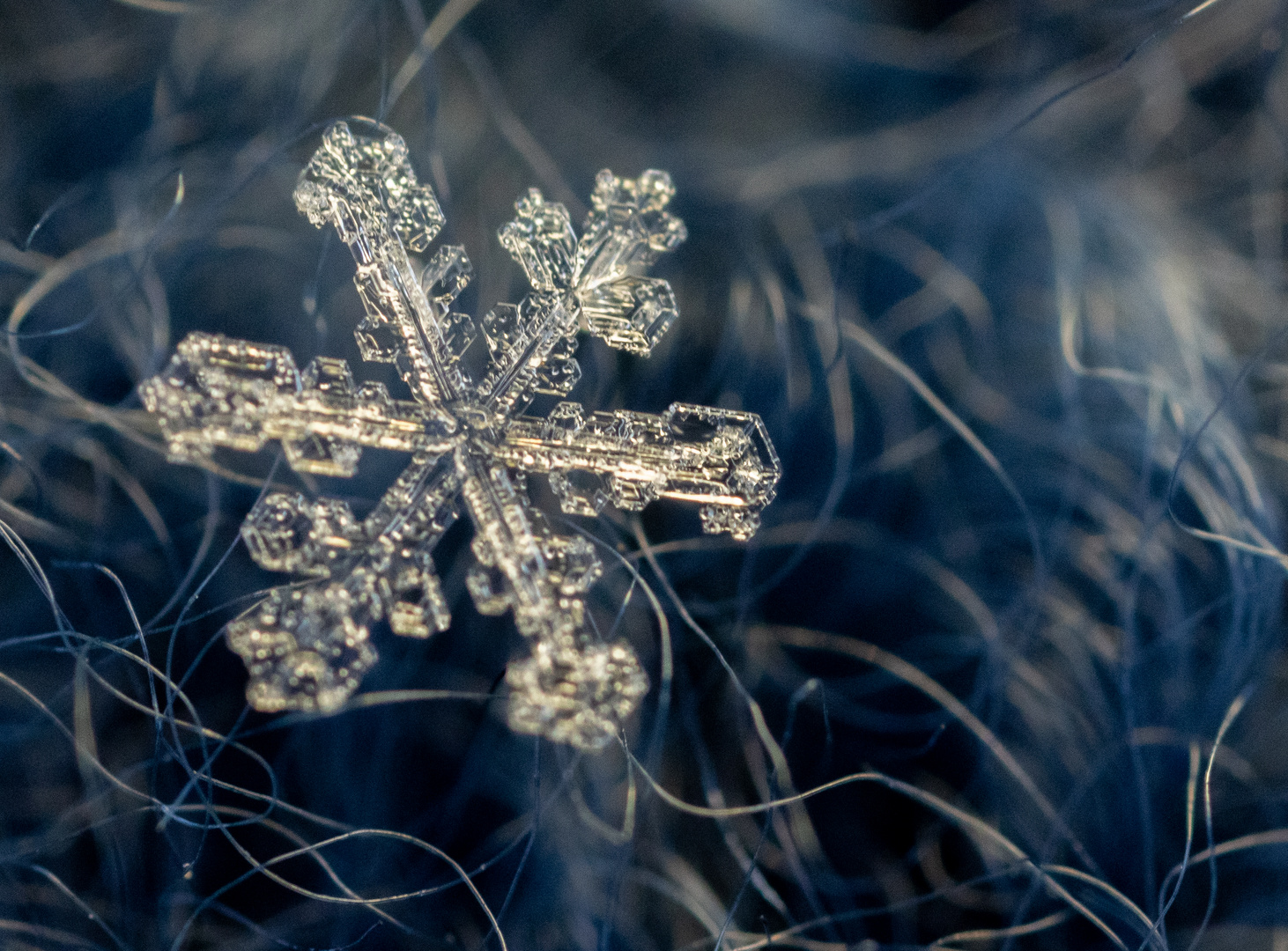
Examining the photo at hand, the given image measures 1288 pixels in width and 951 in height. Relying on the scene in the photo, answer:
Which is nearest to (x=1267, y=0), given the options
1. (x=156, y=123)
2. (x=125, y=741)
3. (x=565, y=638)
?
(x=565, y=638)

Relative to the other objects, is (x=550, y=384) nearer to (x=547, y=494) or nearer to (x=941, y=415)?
(x=547, y=494)

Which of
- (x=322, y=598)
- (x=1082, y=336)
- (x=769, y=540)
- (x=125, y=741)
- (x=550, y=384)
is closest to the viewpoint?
(x=322, y=598)

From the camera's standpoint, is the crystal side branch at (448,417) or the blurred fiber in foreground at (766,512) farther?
the blurred fiber in foreground at (766,512)

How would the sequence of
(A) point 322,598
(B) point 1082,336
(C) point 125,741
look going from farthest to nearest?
(B) point 1082,336 < (C) point 125,741 < (A) point 322,598

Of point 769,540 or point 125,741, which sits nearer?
point 125,741

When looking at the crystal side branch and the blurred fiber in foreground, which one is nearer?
the crystal side branch
